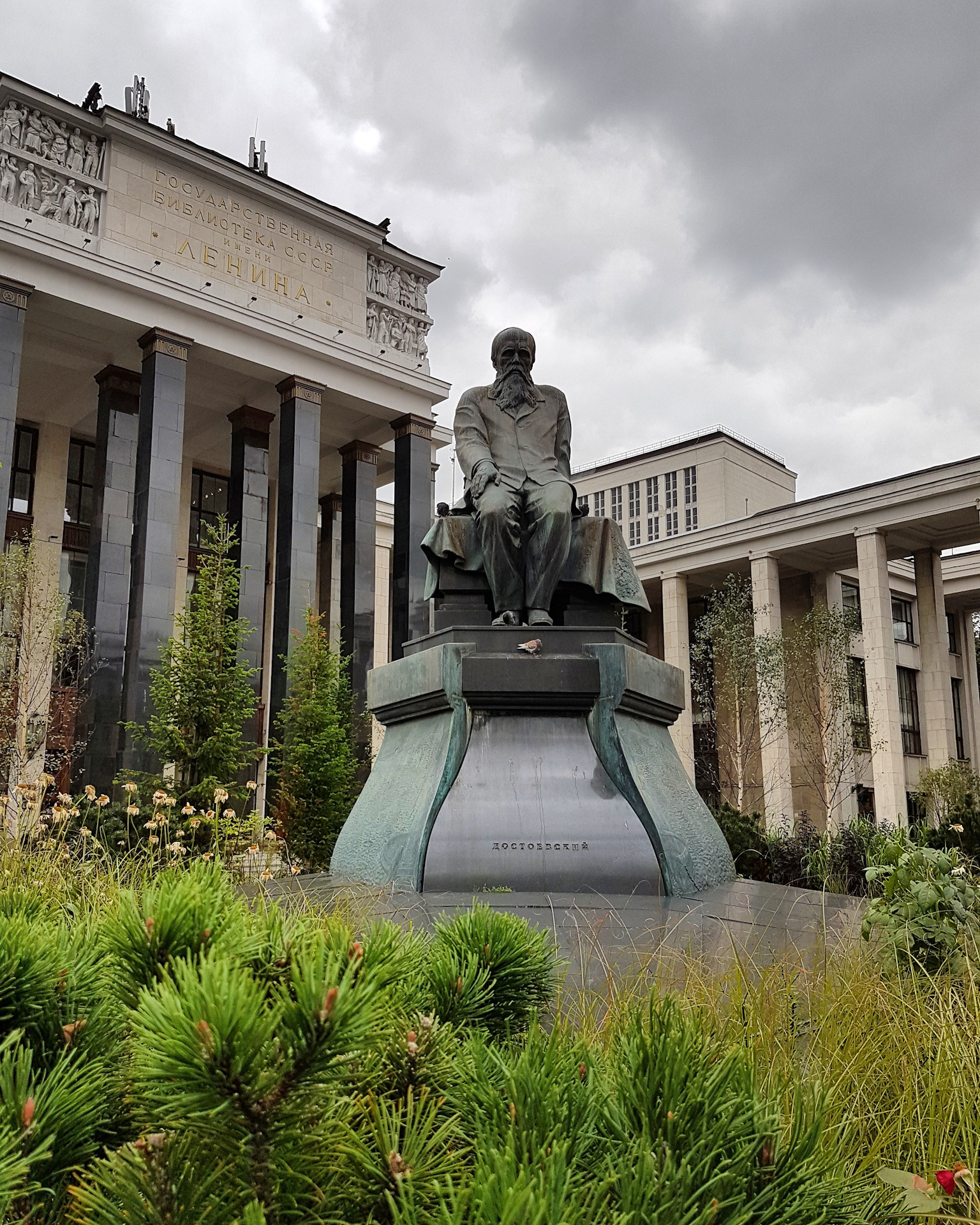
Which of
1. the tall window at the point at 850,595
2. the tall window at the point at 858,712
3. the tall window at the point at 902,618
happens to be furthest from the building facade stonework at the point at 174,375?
the tall window at the point at 902,618

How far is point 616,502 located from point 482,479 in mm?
73949

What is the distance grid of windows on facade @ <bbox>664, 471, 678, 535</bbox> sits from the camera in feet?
253

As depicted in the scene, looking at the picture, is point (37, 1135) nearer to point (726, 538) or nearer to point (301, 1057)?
point (301, 1057)

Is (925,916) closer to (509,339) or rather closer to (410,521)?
(509,339)

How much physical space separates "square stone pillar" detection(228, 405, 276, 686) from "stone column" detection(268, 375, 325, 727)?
794 millimetres

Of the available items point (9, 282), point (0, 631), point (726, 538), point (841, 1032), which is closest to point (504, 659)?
point (841, 1032)

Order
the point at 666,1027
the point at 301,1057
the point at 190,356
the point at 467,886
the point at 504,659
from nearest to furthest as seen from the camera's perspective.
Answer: the point at 301,1057 → the point at 666,1027 → the point at 467,886 → the point at 504,659 → the point at 190,356

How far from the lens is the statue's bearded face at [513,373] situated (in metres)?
8.42

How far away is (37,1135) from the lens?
→ 1.28 meters

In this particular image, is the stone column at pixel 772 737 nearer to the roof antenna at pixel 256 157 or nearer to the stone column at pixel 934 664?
the stone column at pixel 934 664

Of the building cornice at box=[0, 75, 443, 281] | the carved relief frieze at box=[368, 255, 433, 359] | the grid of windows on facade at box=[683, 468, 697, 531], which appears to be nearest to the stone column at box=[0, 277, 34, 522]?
the building cornice at box=[0, 75, 443, 281]

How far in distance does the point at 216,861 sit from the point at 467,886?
172 inches

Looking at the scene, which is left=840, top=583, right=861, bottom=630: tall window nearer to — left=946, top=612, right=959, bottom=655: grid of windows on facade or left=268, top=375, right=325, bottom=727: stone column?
left=946, top=612, right=959, bottom=655: grid of windows on facade

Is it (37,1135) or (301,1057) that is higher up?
(301,1057)
